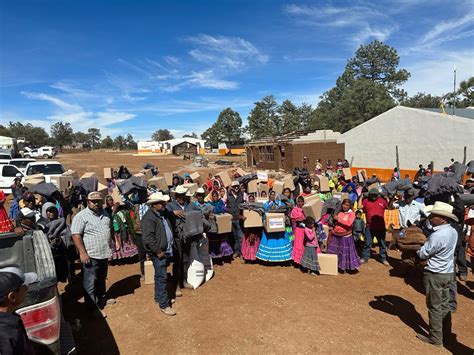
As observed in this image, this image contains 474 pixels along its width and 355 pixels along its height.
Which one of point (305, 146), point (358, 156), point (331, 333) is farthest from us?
point (305, 146)

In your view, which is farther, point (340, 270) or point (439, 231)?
point (340, 270)

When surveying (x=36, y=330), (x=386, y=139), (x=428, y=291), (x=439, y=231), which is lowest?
(x=428, y=291)

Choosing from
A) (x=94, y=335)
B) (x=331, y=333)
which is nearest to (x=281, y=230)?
(x=331, y=333)

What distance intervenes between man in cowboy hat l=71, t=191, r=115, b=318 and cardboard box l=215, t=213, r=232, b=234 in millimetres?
2523

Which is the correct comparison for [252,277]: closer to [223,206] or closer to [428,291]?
[223,206]

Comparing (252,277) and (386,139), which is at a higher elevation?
(386,139)

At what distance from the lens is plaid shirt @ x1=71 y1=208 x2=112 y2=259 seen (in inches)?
182

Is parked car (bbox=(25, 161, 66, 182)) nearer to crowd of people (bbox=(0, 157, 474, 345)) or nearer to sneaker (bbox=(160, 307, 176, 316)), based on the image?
crowd of people (bbox=(0, 157, 474, 345))

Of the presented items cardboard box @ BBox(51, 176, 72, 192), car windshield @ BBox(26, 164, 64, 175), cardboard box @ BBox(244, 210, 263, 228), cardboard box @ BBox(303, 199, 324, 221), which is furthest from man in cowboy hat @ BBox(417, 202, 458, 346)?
car windshield @ BBox(26, 164, 64, 175)

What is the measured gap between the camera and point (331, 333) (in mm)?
4488

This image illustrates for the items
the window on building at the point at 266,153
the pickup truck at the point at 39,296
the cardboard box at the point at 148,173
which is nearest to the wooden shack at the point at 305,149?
the window on building at the point at 266,153

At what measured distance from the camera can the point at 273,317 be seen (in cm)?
494

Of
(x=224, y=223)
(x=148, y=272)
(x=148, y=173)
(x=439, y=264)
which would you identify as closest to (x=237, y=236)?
(x=224, y=223)

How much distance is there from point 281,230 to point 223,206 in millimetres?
1536
